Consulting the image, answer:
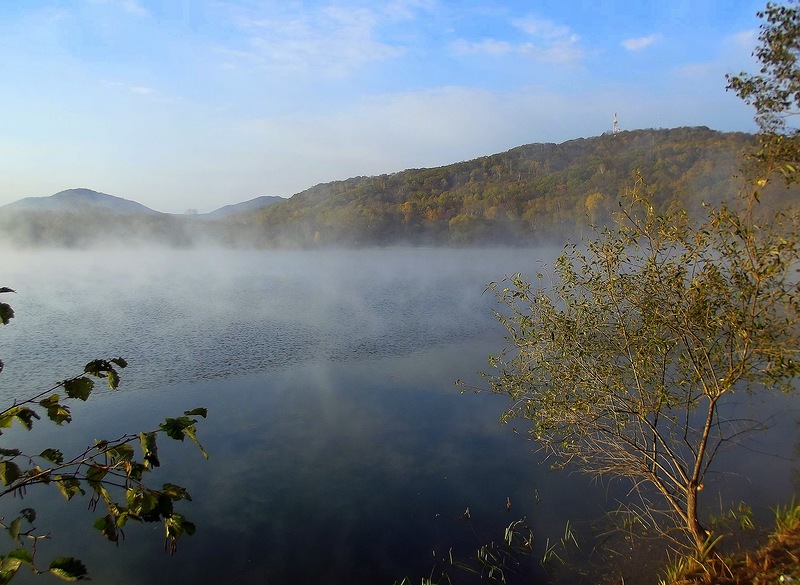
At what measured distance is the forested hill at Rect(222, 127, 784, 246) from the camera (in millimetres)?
73125

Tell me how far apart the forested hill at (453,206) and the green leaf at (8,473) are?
64.1 metres

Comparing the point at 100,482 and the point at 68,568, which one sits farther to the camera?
the point at 100,482

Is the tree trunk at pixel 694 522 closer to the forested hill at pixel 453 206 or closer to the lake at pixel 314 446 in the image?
the lake at pixel 314 446

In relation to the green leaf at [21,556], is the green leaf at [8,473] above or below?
above

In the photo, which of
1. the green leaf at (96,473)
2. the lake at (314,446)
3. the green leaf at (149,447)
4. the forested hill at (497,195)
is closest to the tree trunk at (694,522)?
the lake at (314,446)

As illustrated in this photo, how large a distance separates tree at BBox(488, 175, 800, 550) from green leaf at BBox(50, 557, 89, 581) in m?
6.48

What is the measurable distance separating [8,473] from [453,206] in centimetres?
9259

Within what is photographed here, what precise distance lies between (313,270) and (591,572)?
5575 centimetres

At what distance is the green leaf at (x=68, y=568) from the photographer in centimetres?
192

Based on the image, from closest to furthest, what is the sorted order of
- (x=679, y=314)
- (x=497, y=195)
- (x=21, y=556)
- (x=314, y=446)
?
(x=21, y=556) → (x=679, y=314) → (x=314, y=446) → (x=497, y=195)

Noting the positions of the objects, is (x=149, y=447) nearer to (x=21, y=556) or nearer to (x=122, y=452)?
(x=122, y=452)

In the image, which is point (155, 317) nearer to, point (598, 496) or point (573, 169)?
point (598, 496)

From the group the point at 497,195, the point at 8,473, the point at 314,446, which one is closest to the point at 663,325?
the point at 8,473

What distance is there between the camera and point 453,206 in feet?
304
